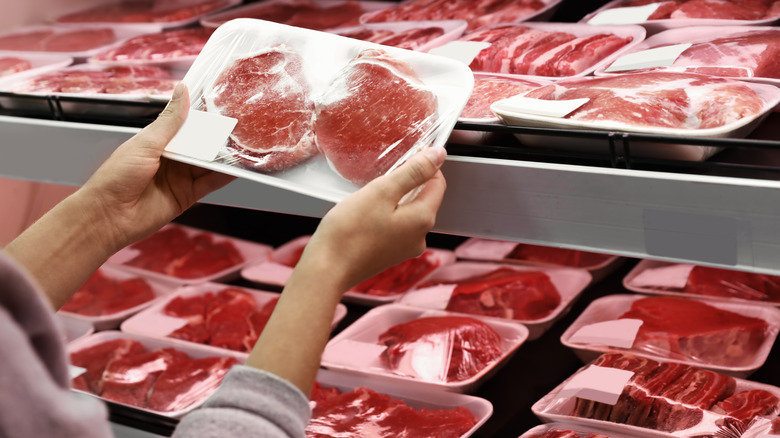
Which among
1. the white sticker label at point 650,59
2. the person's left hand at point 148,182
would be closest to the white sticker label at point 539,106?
the white sticker label at point 650,59

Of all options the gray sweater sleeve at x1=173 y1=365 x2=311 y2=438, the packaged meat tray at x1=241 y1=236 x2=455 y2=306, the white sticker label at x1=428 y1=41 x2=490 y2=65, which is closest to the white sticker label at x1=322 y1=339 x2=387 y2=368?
the packaged meat tray at x1=241 y1=236 x2=455 y2=306

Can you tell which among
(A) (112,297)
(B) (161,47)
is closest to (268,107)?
(B) (161,47)

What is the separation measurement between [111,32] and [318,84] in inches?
52.8

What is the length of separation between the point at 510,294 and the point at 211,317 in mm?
794

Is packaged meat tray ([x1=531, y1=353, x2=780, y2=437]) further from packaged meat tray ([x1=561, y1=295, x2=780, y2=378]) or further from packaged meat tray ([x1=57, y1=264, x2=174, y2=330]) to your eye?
packaged meat tray ([x1=57, y1=264, x2=174, y2=330])

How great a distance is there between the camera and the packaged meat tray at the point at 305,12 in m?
2.21

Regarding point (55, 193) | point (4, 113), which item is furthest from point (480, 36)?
point (55, 193)

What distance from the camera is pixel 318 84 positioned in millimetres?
1269

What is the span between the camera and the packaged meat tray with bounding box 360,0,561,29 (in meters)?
1.93

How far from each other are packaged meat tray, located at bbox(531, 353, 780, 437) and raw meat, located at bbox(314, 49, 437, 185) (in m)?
0.68

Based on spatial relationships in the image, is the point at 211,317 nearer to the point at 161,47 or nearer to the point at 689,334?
the point at 161,47

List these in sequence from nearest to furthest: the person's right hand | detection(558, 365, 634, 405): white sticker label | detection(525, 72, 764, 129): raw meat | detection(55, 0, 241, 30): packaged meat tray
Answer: the person's right hand, detection(525, 72, 764, 129): raw meat, detection(558, 365, 634, 405): white sticker label, detection(55, 0, 241, 30): packaged meat tray

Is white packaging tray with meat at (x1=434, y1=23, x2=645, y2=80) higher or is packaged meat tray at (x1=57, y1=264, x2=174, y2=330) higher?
white packaging tray with meat at (x1=434, y1=23, x2=645, y2=80)

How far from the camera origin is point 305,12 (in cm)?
234
